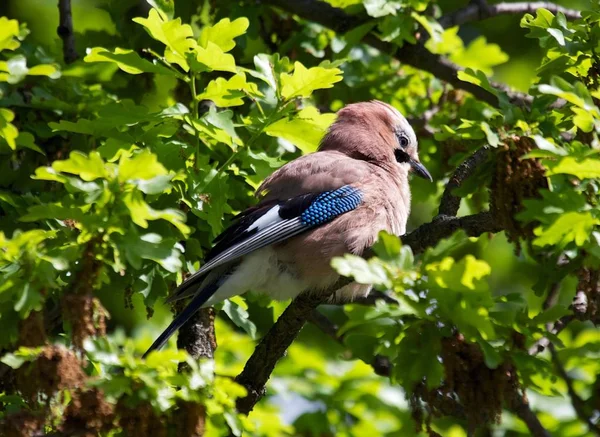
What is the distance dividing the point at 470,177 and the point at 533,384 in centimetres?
83

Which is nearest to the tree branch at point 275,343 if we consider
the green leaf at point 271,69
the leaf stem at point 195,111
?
the leaf stem at point 195,111

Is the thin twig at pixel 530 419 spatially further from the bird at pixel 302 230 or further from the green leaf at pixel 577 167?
the green leaf at pixel 577 167

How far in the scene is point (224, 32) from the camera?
416 centimetres

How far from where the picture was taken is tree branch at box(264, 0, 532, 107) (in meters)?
5.85

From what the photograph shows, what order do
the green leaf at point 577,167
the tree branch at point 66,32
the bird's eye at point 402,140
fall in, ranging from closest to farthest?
the green leaf at point 577,167 < the tree branch at point 66,32 < the bird's eye at point 402,140

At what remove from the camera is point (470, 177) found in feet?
12.4

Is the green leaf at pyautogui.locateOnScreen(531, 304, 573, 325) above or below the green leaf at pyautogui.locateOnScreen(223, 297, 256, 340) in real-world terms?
above

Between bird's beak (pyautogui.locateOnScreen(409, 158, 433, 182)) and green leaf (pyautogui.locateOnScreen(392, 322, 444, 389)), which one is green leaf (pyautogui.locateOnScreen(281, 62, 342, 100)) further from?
bird's beak (pyautogui.locateOnScreen(409, 158, 433, 182))

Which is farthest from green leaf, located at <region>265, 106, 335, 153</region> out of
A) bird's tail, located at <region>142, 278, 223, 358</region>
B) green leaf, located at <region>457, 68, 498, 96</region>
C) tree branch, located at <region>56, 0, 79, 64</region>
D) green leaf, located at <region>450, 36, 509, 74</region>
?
green leaf, located at <region>450, 36, 509, 74</region>

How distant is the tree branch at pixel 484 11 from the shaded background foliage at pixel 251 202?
2 centimetres

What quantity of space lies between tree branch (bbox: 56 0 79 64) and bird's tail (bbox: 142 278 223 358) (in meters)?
1.75

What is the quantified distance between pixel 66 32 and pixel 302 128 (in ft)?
6.14

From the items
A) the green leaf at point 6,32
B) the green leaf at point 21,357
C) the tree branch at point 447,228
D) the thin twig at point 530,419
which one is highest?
the green leaf at point 6,32

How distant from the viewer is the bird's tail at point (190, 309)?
4297mm
